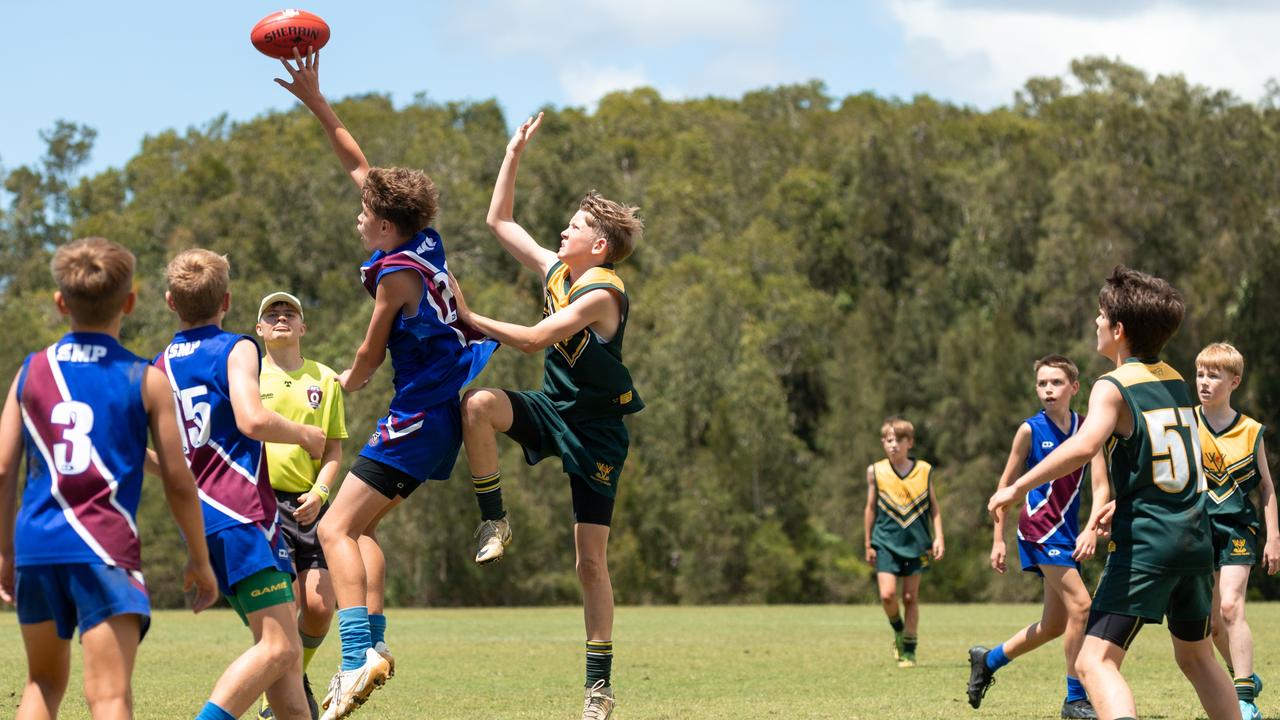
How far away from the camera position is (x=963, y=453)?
51375 mm

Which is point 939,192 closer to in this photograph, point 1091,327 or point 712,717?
point 1091,327

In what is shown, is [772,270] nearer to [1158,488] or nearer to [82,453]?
[1158,488]

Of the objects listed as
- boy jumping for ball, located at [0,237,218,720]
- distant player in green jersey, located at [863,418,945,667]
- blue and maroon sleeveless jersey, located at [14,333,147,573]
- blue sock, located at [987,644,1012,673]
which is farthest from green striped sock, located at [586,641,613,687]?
distant player in green jersey, located at [863,418,945,667]

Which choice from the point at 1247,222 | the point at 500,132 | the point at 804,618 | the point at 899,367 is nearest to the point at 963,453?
the point at 899,367

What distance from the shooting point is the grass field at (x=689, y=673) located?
9797 mm

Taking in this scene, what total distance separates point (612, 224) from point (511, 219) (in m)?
0.75

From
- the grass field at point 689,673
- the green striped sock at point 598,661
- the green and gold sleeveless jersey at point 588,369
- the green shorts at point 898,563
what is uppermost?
the green and gold sleeveless jersey at point 588,369

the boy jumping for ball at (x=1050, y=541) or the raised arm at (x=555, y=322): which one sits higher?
the raised arm at (x=555, y=322)

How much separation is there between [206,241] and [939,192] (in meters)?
31.2

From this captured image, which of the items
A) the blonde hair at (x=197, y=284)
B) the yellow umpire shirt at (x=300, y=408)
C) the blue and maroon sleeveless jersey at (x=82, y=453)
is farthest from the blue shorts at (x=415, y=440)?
the blue and maroon sleeveless jersey at (x=82, y=453)

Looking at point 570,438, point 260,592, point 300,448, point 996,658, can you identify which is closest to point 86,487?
point 260,592

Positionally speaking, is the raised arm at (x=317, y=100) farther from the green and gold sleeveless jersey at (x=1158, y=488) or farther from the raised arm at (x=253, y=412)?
the green and gold sleeveless jersey at (x=1158, y=488)

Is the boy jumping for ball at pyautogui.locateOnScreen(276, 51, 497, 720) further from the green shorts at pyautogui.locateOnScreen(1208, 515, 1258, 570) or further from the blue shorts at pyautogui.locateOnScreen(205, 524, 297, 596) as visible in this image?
the green shorts at pyautogui.locateOnScreen(1208, 515, 1258, 570)

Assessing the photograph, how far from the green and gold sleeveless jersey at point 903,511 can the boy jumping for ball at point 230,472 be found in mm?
9933
